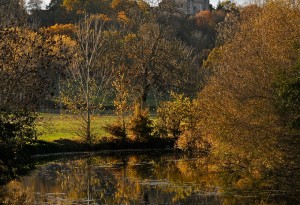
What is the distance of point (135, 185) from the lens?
92.7 feet

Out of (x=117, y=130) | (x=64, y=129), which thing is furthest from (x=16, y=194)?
(x=64, y=129)

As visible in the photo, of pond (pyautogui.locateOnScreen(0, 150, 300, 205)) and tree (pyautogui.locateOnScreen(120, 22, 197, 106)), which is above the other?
tree (pyautogui.locateOnScreen(120, 22, 197, 106))

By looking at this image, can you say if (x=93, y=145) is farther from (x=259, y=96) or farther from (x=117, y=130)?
(x=259, y=96)

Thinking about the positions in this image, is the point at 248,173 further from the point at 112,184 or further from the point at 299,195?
the point at 112,184

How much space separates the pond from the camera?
2445 centimetres

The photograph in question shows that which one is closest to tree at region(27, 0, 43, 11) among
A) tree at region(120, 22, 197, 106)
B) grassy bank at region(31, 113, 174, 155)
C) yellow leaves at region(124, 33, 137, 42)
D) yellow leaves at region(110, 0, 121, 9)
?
yellow leaves at region(110, 0, 121, 9)

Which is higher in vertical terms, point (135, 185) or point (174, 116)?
point (135, 185)

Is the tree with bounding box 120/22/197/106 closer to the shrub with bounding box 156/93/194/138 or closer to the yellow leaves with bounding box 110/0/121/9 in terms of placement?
the shrub with bounding box 156/93/194/138

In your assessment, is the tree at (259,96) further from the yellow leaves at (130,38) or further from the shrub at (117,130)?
the yellow leaves at (130,38)

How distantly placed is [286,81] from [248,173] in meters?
7.51

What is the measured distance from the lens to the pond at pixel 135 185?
2445 centimetres

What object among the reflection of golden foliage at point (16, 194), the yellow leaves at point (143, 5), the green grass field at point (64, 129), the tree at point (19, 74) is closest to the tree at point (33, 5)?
the yellow leaves at point (143, 5)

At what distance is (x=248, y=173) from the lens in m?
30.0

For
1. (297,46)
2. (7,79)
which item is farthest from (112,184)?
(297,46)
